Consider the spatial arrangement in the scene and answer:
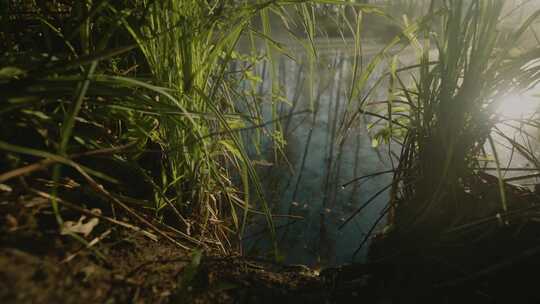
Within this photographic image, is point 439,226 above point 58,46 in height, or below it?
below

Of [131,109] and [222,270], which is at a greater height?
[131,109]

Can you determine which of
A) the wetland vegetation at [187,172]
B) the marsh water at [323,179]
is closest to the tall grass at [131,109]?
the wetland vegetation at [187,172]

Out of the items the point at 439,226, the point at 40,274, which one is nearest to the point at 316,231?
the point at 439,226

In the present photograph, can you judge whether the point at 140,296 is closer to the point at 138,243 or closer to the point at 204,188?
the point at 138,243

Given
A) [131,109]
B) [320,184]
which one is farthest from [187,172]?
[320,184]

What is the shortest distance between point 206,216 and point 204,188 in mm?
61

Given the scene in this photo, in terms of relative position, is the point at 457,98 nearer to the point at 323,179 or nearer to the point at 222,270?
the point at 222,270

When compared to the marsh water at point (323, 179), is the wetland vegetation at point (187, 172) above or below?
above

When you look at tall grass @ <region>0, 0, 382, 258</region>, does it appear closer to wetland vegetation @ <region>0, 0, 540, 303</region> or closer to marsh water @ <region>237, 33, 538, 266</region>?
wetland vegetation @ <region>0, 0, 540, 303</region>

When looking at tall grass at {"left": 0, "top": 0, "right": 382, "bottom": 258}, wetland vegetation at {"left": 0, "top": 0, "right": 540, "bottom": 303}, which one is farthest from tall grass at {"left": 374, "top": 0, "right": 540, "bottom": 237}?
tall grass at {"left": 0, "top": 0, "right": 382, "bottom": 258}

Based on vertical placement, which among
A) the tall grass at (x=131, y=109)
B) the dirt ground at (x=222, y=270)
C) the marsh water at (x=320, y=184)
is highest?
the tall grass at (x=131, y=109)

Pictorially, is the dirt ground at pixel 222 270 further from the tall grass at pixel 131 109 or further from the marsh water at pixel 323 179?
the marsh water at pixel 323 179

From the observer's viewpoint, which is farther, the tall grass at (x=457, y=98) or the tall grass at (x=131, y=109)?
Result: the tall grass at (x=457, y=98)

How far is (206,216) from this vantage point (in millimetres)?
734
